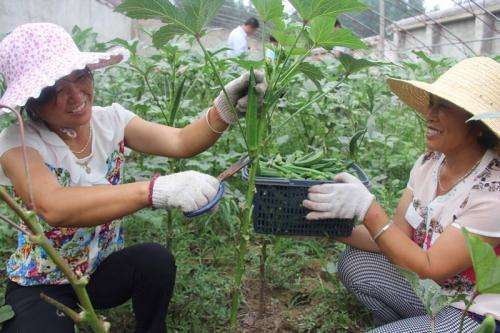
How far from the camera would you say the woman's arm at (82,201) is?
155 centimetres

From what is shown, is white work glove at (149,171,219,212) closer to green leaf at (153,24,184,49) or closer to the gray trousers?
green leaf at (153,24,184,49)

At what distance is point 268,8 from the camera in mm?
1649

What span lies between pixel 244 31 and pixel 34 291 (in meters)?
7.26

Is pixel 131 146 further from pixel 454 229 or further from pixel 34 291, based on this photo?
pixel 454 229

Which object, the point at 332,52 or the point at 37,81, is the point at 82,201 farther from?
the point at 332,52

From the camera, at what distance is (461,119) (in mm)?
1744

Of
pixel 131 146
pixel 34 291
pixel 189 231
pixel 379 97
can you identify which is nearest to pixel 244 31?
pixel 379 97

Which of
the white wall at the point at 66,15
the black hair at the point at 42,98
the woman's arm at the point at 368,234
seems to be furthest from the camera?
the white wall at the point at 66,15

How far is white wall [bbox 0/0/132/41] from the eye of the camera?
23.2 feet

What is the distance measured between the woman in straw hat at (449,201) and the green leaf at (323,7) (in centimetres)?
42

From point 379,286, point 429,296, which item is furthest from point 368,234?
point 429,296

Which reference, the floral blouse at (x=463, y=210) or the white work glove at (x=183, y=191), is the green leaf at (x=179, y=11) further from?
the floral blouse at (x=463, y=210)

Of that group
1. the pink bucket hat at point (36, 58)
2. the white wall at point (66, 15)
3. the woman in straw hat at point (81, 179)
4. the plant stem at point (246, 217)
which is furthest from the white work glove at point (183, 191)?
the white wall at point (66, 15)

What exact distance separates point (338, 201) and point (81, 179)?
0.87m
